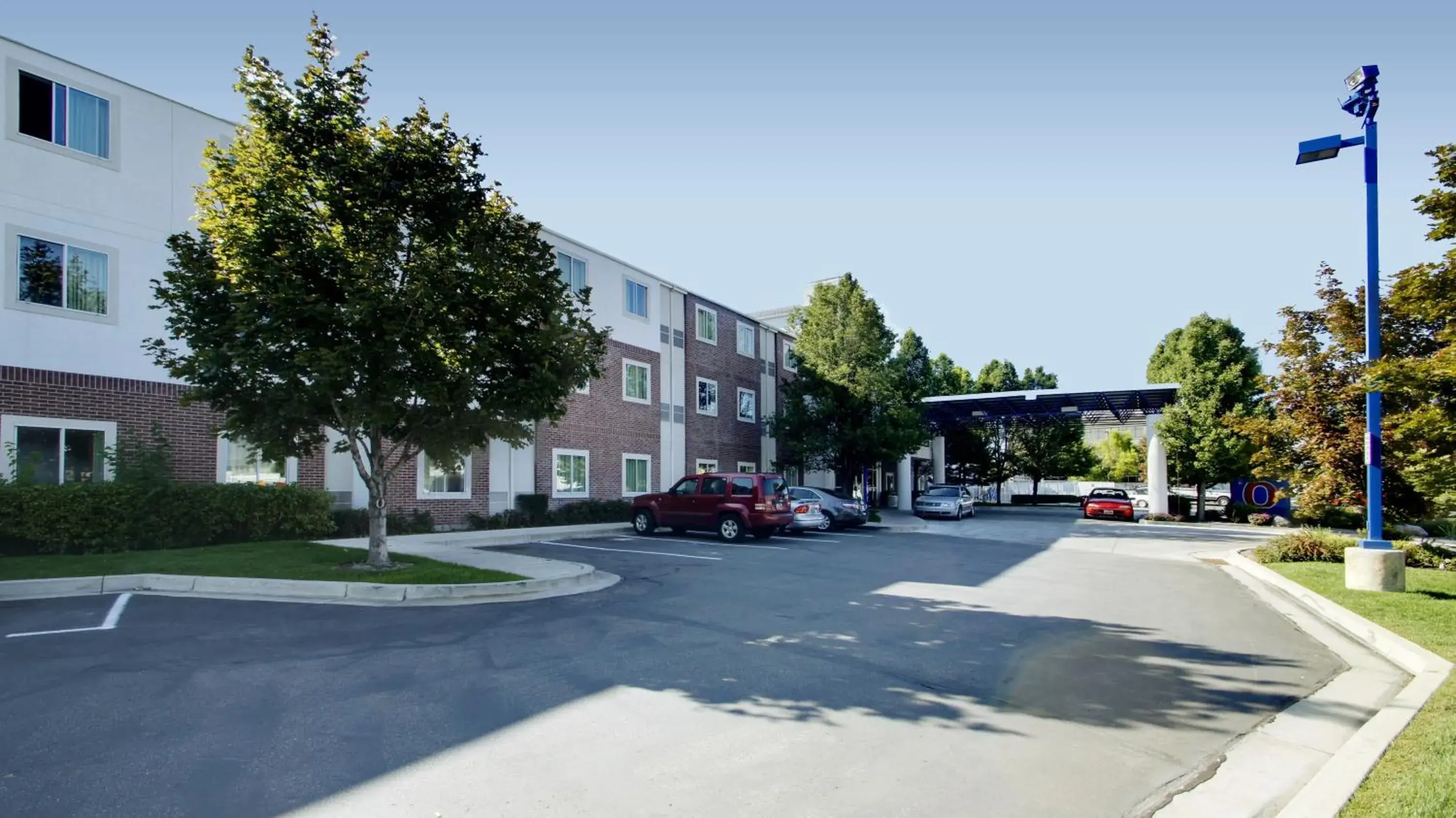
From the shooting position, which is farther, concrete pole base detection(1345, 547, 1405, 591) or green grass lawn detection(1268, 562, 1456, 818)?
concrete pole base detection(1345, 547, 1405, 591)

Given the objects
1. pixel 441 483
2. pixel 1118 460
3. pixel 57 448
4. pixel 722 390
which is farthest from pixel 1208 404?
pixel 57 448

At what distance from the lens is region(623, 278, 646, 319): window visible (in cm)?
2809

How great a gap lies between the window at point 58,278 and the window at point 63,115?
198cm

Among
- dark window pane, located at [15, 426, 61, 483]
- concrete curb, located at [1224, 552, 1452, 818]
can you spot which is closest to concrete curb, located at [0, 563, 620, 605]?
dark window pane, located at [15, 426, 61, 483]

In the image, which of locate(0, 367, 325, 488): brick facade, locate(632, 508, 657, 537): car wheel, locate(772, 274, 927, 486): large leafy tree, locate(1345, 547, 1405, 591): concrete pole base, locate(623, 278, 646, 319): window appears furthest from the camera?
locate(772, 274, 927, 486): large leafy tree

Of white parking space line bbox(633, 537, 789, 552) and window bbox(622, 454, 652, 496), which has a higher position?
window bbox(622, 454, 652, 496)

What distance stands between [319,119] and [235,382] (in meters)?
4.16

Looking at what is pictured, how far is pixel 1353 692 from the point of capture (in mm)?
6656

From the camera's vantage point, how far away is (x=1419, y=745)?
16.3 ft

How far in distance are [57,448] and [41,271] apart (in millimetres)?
3298

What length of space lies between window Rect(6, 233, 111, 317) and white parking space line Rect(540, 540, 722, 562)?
33.3 ft

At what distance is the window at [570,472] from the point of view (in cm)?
2477

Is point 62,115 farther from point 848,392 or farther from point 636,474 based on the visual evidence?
point 848,392

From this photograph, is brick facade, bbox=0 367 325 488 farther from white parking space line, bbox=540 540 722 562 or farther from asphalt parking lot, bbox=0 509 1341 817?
asphalt parking lot, bbox=0 509 1341 817
